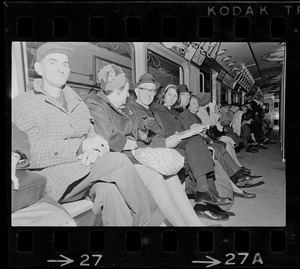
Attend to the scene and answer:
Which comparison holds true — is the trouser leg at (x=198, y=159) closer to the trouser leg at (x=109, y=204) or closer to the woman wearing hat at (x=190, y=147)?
the woman wearing hat at (x=190, y=147)

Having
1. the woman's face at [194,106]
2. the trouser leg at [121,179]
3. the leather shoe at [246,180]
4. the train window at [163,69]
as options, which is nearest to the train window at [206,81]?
the woman's face at [194,106]

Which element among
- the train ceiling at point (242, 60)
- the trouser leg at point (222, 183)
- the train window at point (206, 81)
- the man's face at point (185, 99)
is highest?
the train ceiling at point (242, 60)

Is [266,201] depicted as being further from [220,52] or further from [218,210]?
[220,52]

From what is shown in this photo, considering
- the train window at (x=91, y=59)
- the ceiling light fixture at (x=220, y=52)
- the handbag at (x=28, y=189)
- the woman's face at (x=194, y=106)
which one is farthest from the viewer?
the woman's face at (x=194, y=106)

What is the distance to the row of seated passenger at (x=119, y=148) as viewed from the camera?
2410 mm

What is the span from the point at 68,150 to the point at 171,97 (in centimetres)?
93

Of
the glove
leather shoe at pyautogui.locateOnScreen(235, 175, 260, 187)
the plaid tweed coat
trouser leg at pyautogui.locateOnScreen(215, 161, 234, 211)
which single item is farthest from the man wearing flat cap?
leather shoe at pyautogui.locateOnScreen(235, 175, 260, 187)

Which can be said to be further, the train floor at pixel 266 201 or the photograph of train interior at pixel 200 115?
the train floor at pixel 266 201

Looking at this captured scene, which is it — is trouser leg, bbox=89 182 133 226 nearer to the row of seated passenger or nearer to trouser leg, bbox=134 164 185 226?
the row of seated passenger

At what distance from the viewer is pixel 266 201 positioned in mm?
2650

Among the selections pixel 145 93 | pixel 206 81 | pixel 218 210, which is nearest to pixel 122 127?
pixel 145 93

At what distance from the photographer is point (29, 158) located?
242 centimetres
